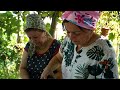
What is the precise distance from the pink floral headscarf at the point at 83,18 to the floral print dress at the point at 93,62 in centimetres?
11

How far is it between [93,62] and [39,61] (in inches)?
30.1

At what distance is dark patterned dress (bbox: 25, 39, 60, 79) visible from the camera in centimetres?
208

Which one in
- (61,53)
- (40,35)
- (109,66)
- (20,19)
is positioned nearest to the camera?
(109,66)

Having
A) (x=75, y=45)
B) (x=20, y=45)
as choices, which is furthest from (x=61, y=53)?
(x=20, y=45)

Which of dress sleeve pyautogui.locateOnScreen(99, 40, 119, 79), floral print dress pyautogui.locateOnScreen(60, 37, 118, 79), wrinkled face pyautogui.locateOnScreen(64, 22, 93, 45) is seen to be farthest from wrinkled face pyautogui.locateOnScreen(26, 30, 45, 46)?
dress sleeve pyautogui.locateOnScreen(99, 40, 119, 79)

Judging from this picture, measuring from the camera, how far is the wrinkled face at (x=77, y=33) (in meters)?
1.49

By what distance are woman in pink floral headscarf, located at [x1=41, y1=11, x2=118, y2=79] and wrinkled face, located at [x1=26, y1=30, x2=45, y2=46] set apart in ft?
1.87

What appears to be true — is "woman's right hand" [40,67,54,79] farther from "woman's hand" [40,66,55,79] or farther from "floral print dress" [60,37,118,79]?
"floral print dress" [60,37,118,79]

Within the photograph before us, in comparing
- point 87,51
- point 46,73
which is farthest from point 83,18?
point 46,73

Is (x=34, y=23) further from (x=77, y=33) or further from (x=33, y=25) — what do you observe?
(x=77, y=33)

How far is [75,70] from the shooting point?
4.94 ft

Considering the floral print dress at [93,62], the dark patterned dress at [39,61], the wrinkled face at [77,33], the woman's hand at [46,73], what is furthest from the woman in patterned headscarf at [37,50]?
the wrinkled face at [77,33]
